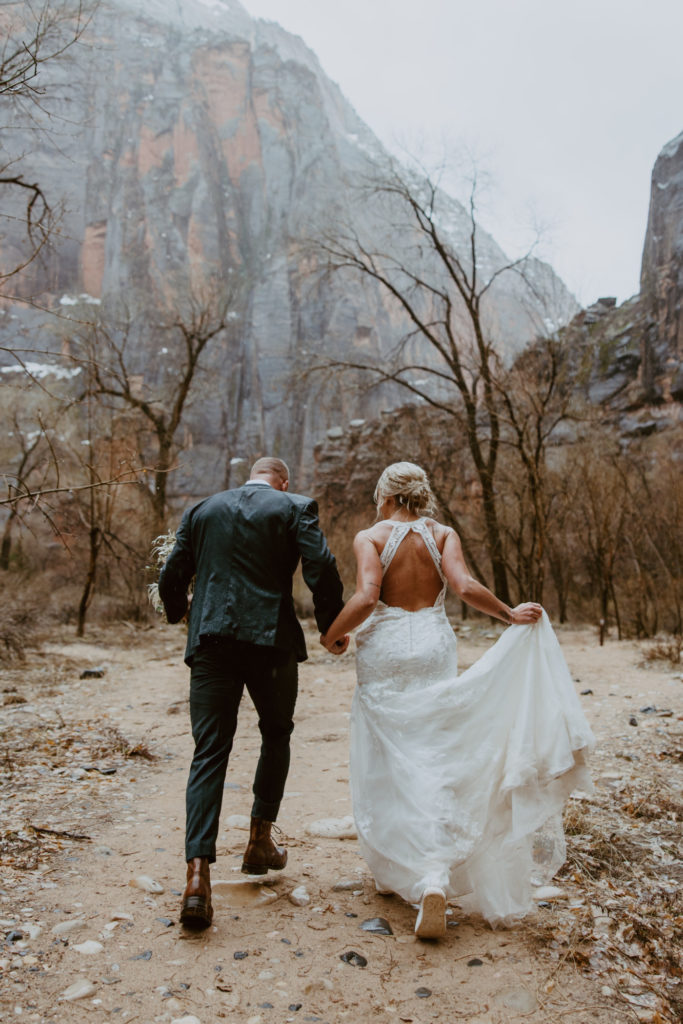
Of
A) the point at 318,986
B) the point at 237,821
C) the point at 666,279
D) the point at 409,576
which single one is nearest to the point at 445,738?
the point at 409,576

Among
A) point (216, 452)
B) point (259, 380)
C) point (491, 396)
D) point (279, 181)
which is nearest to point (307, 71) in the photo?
point (279, 181)

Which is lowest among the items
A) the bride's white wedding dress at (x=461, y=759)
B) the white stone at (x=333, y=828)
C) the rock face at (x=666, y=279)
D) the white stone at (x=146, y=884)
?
the white stone at (x=333, y=828)

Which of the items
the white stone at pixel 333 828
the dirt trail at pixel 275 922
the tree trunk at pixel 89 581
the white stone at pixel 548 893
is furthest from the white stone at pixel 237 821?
the tree trunk at pixel 89 581

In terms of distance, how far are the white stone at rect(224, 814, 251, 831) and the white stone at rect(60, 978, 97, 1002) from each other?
2.04m

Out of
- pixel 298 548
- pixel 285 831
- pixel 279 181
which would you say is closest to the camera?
pixel 298 548

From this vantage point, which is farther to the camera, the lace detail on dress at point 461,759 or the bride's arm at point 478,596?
the bride's arm at point 478,596

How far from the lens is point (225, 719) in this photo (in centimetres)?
324

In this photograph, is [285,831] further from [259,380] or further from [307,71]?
[307,71]

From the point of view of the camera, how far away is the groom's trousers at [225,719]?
305 cm

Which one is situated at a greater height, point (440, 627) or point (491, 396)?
point (491, 396)

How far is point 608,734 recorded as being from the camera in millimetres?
7082

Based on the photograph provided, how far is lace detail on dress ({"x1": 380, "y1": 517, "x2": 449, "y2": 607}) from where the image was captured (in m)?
3.54

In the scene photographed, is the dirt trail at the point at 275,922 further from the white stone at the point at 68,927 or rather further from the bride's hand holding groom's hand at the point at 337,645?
the bride's hand holding groom's hand at the point at 337,645

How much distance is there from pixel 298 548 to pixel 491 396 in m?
12.2
